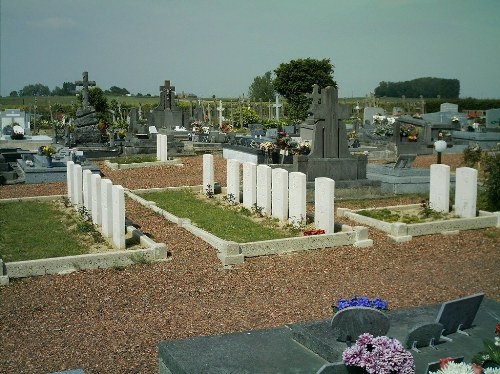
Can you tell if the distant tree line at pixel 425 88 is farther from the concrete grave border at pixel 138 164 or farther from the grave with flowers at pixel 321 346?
the grave with flowers at pixel 321 346

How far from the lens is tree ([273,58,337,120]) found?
203ft

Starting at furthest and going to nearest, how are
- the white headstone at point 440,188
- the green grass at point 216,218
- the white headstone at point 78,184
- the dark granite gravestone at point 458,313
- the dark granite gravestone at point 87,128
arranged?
the dark granite gravestone at point 87,128, the white headstone at point 78,184, the white headstone at point 440,188, the green grass at point 216,218, the dark granite gravestone at point 458,313

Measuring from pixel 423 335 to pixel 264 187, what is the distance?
28.1 feet

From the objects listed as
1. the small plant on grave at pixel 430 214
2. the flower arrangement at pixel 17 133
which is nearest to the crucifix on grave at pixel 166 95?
the flower arrangement at pixel 17 133

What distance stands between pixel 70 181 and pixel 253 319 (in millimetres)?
9410

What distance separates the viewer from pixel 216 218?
13.9 meters

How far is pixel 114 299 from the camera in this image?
28.2 ft

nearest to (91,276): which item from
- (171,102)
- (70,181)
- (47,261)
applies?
(47,261)

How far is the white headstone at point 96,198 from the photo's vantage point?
12.3 meters

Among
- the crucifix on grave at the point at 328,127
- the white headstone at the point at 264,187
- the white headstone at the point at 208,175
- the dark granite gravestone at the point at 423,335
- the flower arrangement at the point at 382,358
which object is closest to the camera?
the flower arrangement at the point at 382,358

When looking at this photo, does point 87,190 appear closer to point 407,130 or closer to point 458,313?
point 458,313

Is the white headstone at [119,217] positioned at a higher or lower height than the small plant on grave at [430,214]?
higher

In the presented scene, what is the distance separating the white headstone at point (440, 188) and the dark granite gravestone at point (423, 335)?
8.94 m

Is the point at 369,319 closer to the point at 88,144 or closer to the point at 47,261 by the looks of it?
the point at 47,261
